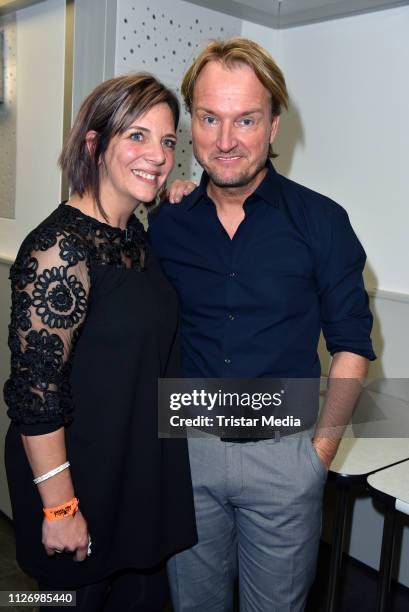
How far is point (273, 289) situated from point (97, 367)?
1.49 ft

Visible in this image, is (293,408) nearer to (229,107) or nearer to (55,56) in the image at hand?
(229,107)

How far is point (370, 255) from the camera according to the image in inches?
98.3

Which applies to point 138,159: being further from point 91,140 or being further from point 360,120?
point 360,120

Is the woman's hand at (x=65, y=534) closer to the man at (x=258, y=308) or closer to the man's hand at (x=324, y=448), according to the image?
the man at (x=258, y=308)

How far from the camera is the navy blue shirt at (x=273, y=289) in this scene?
151 centimetres

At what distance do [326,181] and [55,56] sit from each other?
1.16 metres

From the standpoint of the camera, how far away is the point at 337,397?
5.27 ft

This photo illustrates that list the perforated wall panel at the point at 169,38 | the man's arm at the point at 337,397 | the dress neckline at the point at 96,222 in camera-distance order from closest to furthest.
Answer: the dress neckline at the point at 96,222, the man's arm at the point at 337,397, the perforated wall panel at the point at 169,38

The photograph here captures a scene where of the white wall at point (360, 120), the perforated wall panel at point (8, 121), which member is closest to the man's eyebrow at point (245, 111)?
the white wall at point (360, 120)

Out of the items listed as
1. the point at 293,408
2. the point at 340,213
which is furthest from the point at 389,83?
the point at 293,408

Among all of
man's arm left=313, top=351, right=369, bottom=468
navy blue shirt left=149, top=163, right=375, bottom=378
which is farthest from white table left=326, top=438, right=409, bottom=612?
navy blue shirt left=149, top=163, right=375, bottom=378

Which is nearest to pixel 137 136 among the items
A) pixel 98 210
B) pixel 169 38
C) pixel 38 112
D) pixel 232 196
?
pixel 98 210

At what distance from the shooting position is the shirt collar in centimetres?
154

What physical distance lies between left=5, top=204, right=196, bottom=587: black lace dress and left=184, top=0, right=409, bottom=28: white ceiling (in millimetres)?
1220
